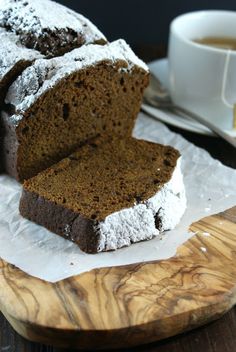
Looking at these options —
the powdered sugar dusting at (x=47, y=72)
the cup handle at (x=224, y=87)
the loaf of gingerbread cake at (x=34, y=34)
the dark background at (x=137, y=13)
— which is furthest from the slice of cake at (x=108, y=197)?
the dark background at (x=137, y=13)

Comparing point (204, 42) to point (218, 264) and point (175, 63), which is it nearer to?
point (175, 63)

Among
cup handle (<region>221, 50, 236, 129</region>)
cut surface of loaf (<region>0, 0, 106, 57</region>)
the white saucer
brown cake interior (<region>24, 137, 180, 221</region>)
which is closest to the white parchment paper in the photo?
brown cake interior (<region>24, 137, 180, 221</region>)

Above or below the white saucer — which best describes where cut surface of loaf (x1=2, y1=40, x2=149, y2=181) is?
above

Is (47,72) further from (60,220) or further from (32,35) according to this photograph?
(60,220)

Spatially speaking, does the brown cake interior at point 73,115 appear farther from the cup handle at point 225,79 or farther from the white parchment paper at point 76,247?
the cup handle at point 225,79

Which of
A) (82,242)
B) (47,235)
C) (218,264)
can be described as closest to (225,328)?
(218,264)

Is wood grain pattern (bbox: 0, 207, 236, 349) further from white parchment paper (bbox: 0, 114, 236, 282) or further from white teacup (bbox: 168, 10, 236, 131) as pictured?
white teacup (bbox: 168, 10, 236, 131)
